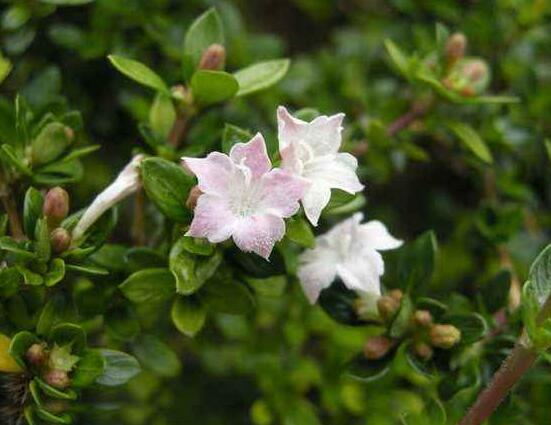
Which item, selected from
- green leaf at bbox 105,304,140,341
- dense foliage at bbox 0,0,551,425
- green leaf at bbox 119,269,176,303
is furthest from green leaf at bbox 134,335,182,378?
green leaf at bbox 119,269,176,303

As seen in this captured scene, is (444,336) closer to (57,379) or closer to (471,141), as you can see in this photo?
(471,141)

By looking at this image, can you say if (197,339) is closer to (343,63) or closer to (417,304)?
(417,304)

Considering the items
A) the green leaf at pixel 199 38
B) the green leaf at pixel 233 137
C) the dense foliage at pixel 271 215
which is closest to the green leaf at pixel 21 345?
the dense foliage at pixel 271 215

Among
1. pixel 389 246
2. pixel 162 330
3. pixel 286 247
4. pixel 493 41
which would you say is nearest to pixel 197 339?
pixel 162 330

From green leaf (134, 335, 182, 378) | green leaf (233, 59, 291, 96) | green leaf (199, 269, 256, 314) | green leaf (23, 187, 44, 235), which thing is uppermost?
green leaf (233, 59, 291, 96)

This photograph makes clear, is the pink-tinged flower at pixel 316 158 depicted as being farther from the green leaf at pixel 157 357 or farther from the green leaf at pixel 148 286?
the green leaf at pixel 157 357

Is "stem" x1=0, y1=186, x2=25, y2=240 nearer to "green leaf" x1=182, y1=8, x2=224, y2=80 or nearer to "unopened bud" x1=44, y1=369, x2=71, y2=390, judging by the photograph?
"unopened bud" x1=44, y1=369, x2=71, y2=390
